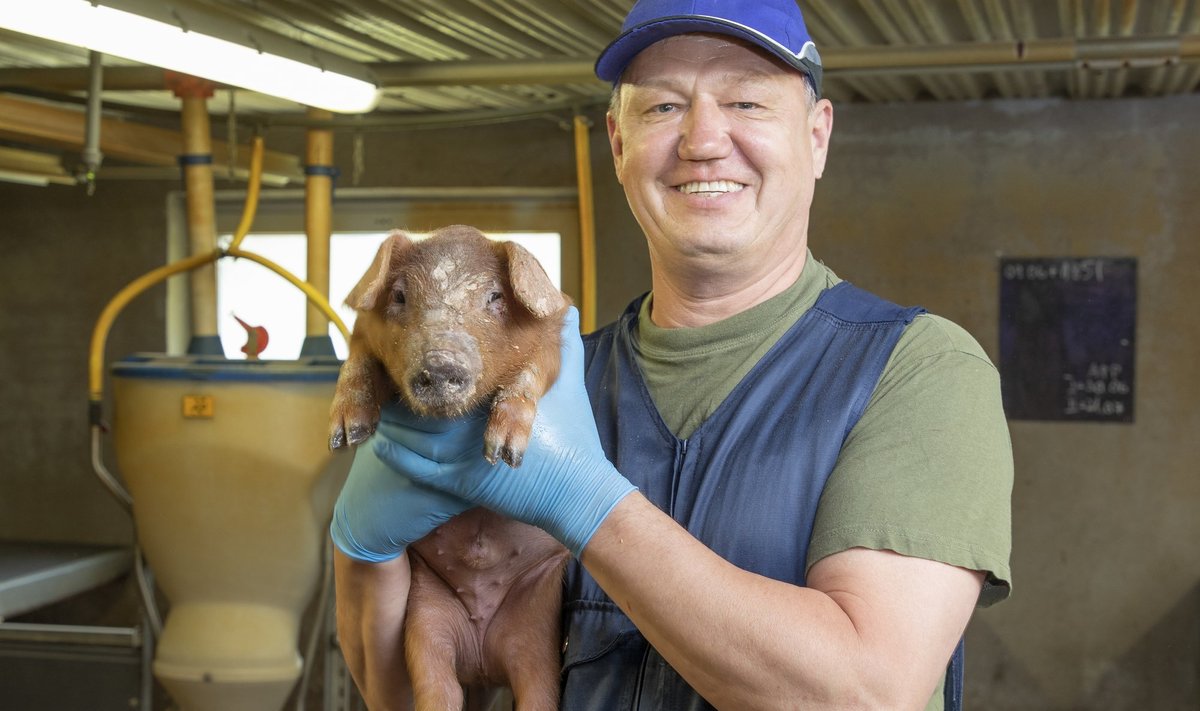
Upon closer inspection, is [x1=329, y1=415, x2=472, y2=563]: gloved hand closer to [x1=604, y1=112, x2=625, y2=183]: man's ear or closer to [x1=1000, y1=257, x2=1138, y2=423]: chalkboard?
[x1=604, y1=112, x2=625, y2=183]: man's ear

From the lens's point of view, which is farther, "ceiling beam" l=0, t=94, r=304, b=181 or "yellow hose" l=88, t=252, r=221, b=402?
"ceiling beam" l=0, t=94, r=304, b=181

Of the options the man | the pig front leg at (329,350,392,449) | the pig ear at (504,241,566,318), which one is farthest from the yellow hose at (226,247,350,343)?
the pig ear at (504,241,566,318)

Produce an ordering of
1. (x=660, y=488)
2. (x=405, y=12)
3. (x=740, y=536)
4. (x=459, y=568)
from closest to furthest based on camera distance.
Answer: (x=740, y=536) → (x=660, y=488) → (x=459, y=568) → (x=405, y=12)

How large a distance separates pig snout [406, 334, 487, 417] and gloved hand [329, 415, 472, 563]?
5 cm

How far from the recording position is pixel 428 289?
146cm

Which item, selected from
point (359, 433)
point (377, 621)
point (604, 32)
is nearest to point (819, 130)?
point (359, 433)

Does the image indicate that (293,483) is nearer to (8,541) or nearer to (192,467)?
(192,467)

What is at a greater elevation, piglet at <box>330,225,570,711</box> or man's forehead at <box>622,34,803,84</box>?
man's forehead at <box>622,34,803,84</box>

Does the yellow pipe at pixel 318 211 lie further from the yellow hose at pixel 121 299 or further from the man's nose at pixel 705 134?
the man's nose at pixel 705 134

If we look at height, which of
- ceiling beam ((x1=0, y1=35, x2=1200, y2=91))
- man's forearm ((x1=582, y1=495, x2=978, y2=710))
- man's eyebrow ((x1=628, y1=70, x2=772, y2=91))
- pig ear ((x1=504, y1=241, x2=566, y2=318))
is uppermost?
ceiling beam ((x1=0, y1=35, x2=1200, y2=91))

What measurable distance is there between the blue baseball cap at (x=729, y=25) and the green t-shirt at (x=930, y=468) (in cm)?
40

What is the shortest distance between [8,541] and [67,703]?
2230mm

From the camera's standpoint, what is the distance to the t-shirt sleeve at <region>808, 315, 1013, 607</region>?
1293 mm

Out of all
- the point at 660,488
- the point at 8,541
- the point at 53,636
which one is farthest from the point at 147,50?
the point at 8,541
